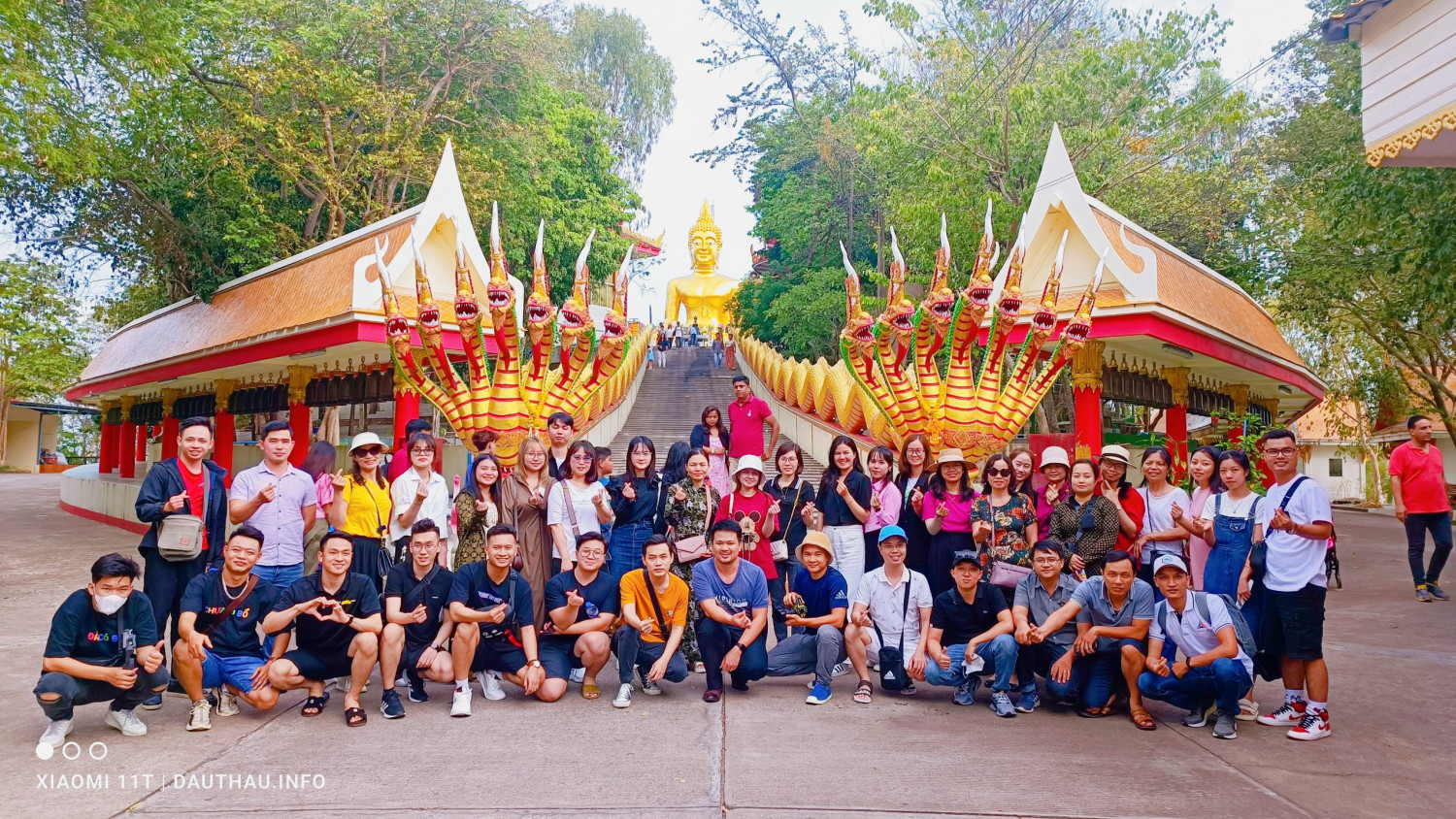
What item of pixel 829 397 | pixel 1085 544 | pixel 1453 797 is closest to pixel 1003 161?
pixel 829 397

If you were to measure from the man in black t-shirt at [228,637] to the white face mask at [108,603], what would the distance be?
1.13ft

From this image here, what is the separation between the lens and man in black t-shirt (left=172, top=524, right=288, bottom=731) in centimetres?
504

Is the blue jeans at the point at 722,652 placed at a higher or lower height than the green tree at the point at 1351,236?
lower

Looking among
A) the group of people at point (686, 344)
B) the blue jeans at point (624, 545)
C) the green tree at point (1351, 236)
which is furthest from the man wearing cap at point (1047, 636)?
the group of people at point (686, 344)

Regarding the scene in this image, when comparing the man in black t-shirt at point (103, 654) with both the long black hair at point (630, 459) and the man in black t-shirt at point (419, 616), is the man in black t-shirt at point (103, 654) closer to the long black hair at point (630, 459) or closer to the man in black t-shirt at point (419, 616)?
the man in black t-shirt at point (419, 616)

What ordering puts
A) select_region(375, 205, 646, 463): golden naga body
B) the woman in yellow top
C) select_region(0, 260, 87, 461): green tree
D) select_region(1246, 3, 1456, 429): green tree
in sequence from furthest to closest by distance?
select_region(0, 260, 87, 461): green tree < select_region(1246, 3, 1456, 429): green tree < select_region(375, 205, 646, 463): golden naga body < the woman in yellow top

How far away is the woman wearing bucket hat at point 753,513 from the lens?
630cm

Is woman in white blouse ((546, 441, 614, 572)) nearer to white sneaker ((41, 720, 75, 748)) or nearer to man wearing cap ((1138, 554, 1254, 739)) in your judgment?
white sneaker ((41, 720, 75, 748))

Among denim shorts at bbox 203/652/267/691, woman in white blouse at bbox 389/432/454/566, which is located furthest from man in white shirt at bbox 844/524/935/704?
denim shorts at bbox 203/652/267/691

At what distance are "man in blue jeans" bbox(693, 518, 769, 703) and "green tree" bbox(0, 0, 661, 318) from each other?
976 centimetres

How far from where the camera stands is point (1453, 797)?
169 inches

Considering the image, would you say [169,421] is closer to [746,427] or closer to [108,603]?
[746,427]

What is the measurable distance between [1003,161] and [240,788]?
1493 centimetres

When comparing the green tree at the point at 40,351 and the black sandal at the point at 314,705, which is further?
the green tree at the point at 40,351
